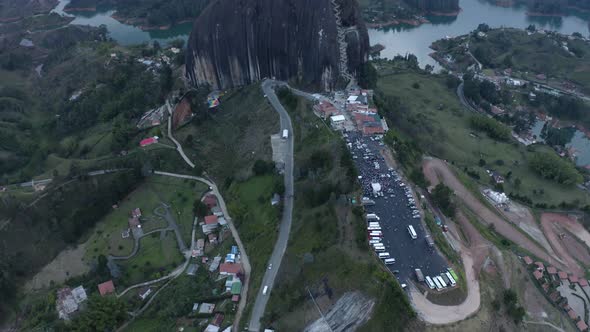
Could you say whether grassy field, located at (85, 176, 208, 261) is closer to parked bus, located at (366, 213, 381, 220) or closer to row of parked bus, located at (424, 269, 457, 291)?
parked bus, located at (366, 213, 381, 220)

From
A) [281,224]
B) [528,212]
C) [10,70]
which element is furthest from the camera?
[10,70]

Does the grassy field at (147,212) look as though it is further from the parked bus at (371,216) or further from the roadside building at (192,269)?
the parked bus at (371,216)

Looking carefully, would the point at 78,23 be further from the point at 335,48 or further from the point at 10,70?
the point at 335,48

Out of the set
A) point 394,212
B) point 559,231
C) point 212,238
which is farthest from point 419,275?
point 559,231

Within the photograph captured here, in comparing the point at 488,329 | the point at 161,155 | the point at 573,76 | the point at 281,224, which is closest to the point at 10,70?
the point at 161,155

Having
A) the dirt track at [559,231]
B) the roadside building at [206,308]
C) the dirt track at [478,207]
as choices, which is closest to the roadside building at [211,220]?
the roadside building at [206,308]

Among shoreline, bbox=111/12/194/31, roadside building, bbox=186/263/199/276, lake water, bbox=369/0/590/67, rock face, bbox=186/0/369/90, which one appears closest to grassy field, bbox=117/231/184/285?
roadside building, bbox=186/263/199/276

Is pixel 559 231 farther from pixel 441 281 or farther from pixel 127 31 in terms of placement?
pixel 127 31
